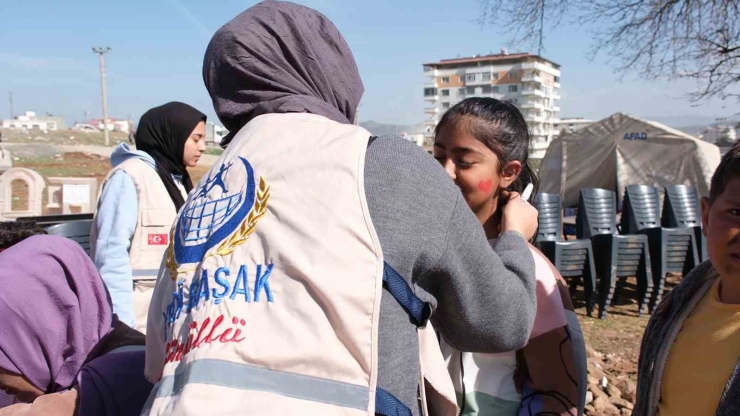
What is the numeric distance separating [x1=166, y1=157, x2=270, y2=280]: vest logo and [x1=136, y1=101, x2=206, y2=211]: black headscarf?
220cm

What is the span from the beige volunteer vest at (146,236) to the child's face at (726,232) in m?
2.23

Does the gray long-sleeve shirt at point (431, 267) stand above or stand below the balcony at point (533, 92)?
below

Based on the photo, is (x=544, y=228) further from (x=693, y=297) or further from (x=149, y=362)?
(x=149, y=362)

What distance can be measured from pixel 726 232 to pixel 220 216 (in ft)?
3.97

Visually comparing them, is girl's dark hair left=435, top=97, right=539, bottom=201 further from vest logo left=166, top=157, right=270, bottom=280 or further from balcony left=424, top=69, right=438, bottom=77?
balcony left=424, top=69, right=438, bottom=77

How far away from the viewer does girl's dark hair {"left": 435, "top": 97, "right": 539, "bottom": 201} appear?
1.73 metres

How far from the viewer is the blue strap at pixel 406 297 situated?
3.04ft

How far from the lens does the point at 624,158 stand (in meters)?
Answer: 13.1

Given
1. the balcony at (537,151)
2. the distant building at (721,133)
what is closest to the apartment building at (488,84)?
the balcony at (537,151)

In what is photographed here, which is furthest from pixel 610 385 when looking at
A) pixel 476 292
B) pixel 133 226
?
pixel 476 292

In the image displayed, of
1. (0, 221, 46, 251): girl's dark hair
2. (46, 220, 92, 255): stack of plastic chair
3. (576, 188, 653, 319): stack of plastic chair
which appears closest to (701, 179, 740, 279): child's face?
(0, 221, 46, 251): girl's dark hair

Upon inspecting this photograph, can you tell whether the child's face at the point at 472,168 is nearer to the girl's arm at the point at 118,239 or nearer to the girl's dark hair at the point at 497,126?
the girl's dark hair at the point at 497,126

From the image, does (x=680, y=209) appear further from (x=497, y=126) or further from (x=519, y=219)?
(x=519, y=219)

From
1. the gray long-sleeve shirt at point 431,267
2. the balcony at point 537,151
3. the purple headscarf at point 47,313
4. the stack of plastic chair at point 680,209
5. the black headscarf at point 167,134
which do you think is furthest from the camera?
the stack of plastic chair at point 680,209
